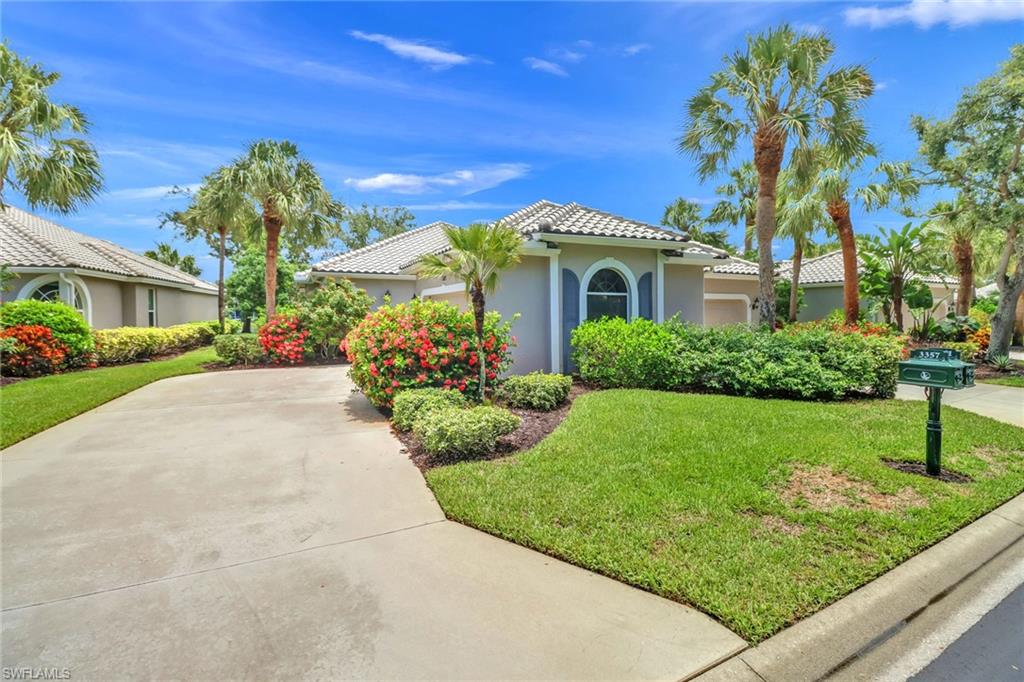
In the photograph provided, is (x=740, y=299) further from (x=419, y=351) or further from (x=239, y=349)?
(x=239, y=349)

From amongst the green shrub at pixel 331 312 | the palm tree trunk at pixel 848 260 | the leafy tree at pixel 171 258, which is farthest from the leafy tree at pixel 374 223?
the palm tree trunk at pixel 848 260

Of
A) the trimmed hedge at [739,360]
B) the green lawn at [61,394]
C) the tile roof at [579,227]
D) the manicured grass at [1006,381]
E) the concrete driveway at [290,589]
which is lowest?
the concrete driveway at [290,589]

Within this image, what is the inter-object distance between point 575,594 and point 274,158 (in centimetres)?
1822

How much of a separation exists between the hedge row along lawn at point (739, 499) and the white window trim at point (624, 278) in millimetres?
4465

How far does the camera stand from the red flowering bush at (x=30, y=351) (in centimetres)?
1239

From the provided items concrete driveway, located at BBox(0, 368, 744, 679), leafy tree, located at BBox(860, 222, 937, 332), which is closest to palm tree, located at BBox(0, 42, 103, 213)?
concrete driveway, located at BBox(0, 368, 744, 679)

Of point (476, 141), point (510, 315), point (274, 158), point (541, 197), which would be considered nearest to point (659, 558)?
point (510, 315)

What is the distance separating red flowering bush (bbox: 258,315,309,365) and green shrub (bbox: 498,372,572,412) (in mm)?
10086

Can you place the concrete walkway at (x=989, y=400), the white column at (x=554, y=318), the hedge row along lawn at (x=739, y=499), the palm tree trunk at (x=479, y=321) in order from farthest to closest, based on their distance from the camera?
the white column at (x=554, y=318), the concrete walkway at (x=989, y=400), the palm tree trunk at (x=479, y=321), the hedge row along lawn at (x=739, y=499)

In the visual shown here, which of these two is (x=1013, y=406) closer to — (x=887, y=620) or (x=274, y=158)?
(x=887, y=620)

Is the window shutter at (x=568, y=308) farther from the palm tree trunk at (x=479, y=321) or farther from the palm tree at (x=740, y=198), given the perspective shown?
the palm tree at (x=740, y=198)

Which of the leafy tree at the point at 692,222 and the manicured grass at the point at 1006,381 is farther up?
the leafy tree at the point at 692,222

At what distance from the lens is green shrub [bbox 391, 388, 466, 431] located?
703 centimetres

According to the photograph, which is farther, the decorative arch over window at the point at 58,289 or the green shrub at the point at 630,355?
the decorative arch over window at the point at 58,289
